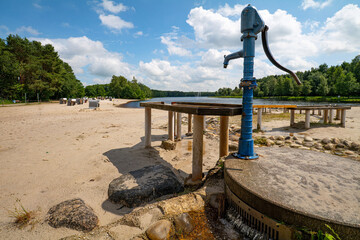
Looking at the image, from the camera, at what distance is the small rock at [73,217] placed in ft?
8.05

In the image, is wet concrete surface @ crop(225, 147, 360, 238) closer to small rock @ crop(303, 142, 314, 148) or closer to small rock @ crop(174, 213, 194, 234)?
small rock @ crop(174, 213, 194, 234)

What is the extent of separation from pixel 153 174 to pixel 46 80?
4348 cm

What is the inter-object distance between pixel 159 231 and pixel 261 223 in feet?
3.60

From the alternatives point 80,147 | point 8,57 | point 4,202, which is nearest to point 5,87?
point 8,57

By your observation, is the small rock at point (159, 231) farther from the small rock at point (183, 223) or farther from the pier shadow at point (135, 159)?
the pier shadow at point (135, 159)

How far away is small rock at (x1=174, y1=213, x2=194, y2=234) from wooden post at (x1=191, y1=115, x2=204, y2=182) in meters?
1.32

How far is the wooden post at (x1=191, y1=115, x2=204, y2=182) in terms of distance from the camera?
340 centimetres

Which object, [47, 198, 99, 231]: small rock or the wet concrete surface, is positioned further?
[47, 198, 99, 231]: small rock

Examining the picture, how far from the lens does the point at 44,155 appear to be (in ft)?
17.6

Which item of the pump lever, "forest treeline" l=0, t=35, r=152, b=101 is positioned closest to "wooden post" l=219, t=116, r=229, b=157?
the pump lever

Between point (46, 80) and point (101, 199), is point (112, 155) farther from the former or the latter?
point (46, 80)

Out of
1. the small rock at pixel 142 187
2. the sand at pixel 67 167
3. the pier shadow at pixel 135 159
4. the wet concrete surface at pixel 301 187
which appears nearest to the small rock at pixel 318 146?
the sand at pixel 67 167

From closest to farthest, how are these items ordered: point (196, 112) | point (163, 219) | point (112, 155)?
point (163, 219) → point (196, 112) → point (112, 155)

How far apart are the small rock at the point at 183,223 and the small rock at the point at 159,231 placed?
0.35 feet
